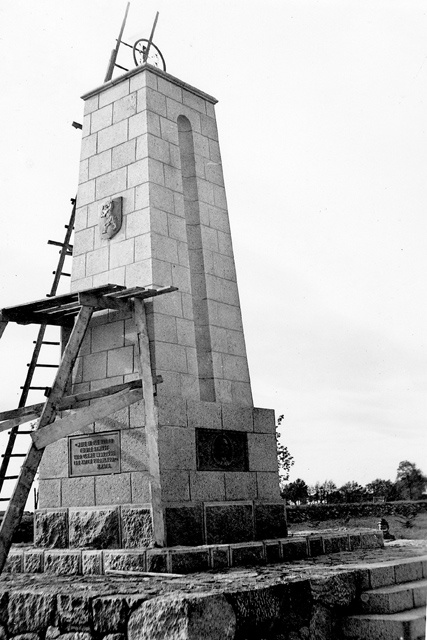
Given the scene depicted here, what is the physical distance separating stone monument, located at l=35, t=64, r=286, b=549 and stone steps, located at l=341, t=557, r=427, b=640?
1950 mm

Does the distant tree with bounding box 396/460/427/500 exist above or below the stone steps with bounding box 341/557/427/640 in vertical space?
above

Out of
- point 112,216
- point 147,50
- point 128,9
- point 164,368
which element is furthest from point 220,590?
point 128,9

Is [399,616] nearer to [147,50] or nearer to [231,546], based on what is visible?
[231,546]

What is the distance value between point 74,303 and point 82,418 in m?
1.29

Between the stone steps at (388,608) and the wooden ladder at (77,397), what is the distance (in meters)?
1.96

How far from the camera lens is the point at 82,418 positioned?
6.91 m

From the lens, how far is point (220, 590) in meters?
4.83

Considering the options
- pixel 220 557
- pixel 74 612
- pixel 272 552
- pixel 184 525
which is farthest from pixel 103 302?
pixel 74 612

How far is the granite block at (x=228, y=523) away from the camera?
7.50m

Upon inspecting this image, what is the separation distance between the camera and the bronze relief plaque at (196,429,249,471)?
25.3 feet

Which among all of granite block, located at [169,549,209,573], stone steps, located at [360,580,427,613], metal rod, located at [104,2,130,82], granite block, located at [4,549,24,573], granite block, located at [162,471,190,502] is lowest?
stone steps, located at [360,580,427,613]

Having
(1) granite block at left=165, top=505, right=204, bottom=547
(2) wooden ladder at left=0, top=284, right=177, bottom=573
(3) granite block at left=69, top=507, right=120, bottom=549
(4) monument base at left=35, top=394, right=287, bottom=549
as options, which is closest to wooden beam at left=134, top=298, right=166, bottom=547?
(2) wooden ladder at left=0, top=284, right=177, bottom=573

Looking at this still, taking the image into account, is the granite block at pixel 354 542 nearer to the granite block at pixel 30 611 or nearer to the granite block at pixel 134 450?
the granite block at pixel 134 450

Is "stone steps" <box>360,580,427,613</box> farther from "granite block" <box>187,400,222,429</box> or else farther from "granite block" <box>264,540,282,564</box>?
"granite block" <box>187,400,222,429</box>
